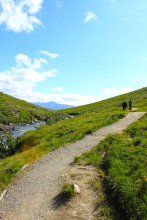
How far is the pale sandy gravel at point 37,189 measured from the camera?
25.2 feet

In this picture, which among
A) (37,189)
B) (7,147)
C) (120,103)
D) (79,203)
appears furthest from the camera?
(120,103)

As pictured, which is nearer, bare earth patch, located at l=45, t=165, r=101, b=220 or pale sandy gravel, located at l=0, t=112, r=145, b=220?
A: bare earth patch, located at l=45, t=165, r=101, b=220

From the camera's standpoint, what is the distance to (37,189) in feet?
31.2

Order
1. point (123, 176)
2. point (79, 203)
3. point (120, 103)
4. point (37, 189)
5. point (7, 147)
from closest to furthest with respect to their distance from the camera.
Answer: point (79, 203)
point (123, 176)
point (37, 189)
point (7, 147)
point (120, 103)

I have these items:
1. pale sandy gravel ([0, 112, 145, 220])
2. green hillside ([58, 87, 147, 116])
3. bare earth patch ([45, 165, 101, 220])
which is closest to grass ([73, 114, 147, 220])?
bare earth patch ([45, 165, 101, 220])

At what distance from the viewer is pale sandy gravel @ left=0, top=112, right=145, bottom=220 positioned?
7.69 m

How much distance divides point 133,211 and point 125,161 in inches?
156

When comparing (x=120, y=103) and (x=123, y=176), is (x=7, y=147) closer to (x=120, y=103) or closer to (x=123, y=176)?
(x=123, y=176)

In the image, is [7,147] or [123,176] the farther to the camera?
[7,147]

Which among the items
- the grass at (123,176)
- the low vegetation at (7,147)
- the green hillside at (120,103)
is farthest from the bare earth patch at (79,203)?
the green hillside at (120,103)

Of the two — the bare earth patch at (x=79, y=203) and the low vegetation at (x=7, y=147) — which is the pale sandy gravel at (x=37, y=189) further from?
the low vegetation at (x=7, y=147)

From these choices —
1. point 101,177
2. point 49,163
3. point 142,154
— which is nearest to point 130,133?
point 142,154

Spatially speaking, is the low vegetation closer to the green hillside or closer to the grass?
the grass

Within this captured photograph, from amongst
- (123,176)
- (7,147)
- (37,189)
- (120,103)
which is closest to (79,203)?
(123,176)
